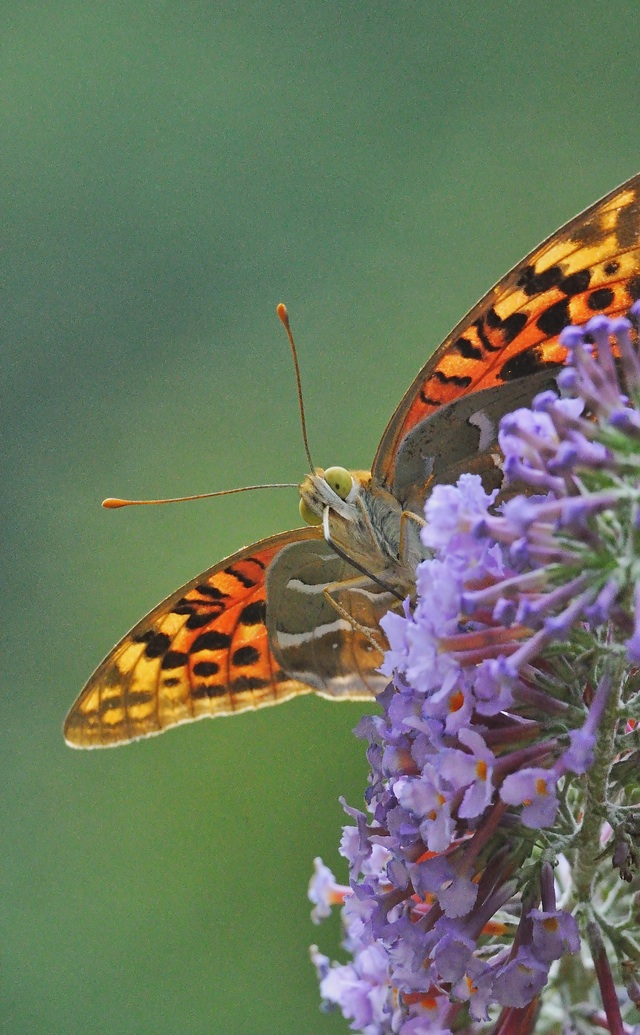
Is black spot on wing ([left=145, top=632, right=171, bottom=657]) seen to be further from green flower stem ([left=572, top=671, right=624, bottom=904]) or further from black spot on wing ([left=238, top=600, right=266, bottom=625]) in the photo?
green flower stem ([left=572, top=671, right=624, bottom=904])

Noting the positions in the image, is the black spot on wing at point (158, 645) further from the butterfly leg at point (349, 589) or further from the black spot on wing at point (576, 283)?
the black spot on wing at point (576, 283)

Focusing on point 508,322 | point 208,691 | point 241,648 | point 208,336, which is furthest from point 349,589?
point 208,336

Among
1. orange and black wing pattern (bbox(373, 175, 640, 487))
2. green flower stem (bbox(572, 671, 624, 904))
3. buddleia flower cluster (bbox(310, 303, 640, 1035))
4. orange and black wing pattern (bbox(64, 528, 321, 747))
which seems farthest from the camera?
orange and black wing pattern (bbox(64, 528, 321, 747))

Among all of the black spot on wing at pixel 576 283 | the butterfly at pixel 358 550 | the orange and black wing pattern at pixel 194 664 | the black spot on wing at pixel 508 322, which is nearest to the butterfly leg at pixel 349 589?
the butterfly at pixel 358 550

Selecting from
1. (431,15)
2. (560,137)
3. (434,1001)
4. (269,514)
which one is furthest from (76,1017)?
(431,15)

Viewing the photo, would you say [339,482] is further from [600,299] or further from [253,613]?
[600,299]

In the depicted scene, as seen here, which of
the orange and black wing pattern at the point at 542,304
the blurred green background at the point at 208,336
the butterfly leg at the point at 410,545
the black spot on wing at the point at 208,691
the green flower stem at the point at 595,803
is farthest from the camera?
the blurred green background at the point at 208,336

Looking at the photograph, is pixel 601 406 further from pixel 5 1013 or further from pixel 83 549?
pixel 83 549

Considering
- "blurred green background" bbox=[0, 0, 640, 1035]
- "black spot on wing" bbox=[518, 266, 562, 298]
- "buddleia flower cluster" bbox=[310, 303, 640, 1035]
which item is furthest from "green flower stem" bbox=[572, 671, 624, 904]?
"blurred green background" bbox=[0, 0, 640, 1035]
